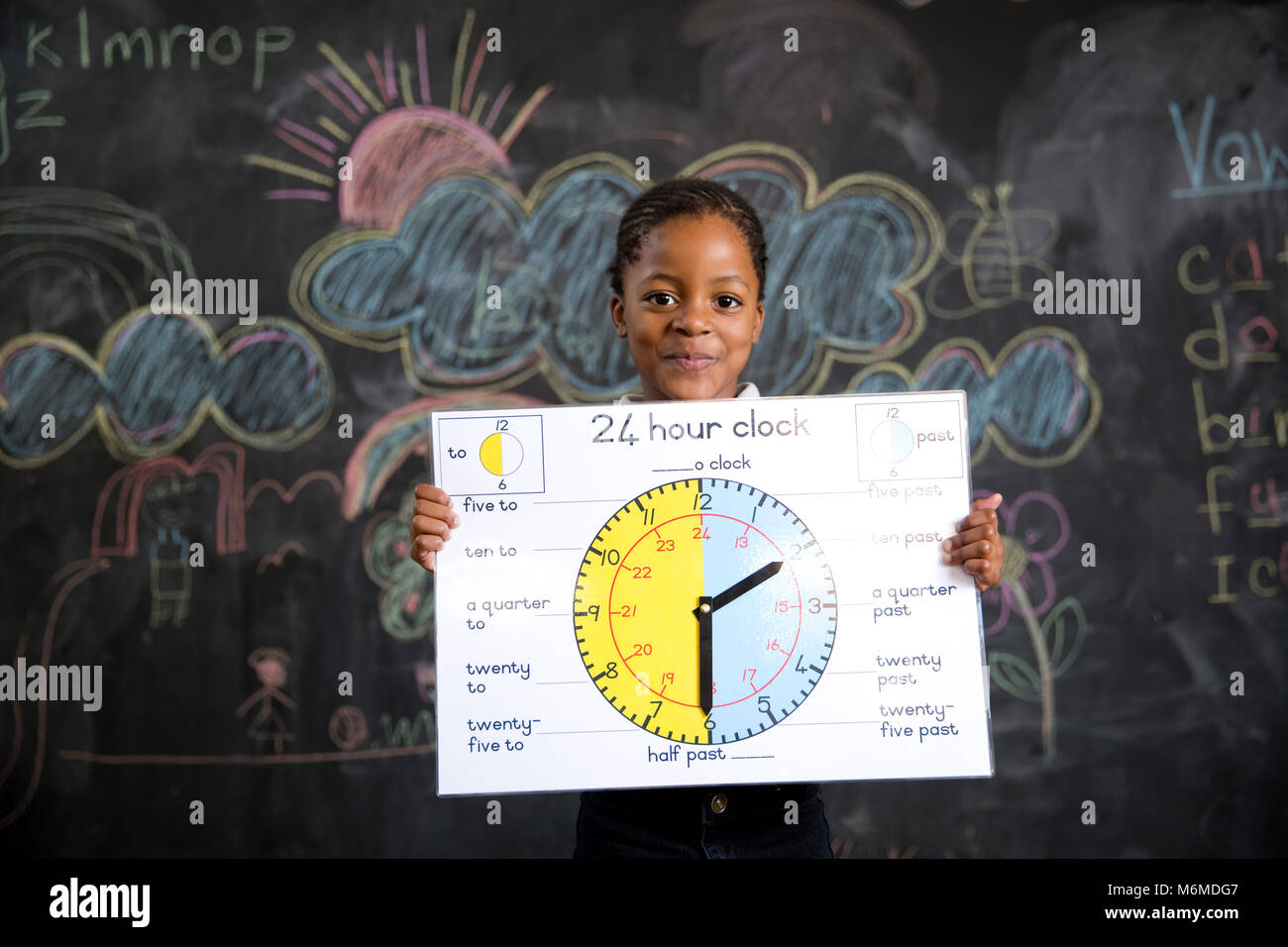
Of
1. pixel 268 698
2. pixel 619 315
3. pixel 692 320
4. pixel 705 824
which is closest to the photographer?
pixel 705 824

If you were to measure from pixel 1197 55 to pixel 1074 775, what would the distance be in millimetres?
2183

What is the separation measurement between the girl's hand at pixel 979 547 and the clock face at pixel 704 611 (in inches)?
7.9

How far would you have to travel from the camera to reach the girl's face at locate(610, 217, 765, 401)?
73.5 inches

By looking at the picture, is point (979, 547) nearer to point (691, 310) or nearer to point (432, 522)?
point (691, 310)

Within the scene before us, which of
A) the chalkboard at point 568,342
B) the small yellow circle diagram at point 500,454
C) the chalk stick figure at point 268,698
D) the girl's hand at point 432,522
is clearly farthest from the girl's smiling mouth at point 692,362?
the chalk stick figure at point 268,698

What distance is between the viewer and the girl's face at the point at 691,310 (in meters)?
1.87

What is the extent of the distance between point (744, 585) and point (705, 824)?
0.37m

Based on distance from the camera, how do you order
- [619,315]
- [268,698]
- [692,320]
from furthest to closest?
[268,698]
[619,315]
[692,320]

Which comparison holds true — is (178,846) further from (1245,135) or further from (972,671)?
(1245,135)

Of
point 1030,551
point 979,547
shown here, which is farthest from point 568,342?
point 979,547

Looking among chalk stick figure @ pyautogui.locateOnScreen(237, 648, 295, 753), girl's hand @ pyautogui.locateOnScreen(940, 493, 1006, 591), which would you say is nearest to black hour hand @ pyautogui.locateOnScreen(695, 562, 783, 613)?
girl's hand @ pyautogui.locateOnScreen(940, 493, 1006, 591)

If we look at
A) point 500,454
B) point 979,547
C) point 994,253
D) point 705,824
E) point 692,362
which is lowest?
point 705,824

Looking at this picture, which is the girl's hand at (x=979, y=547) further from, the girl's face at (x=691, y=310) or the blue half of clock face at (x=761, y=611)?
the girl's face at (x=691, y=310)

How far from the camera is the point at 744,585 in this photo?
1728mm
